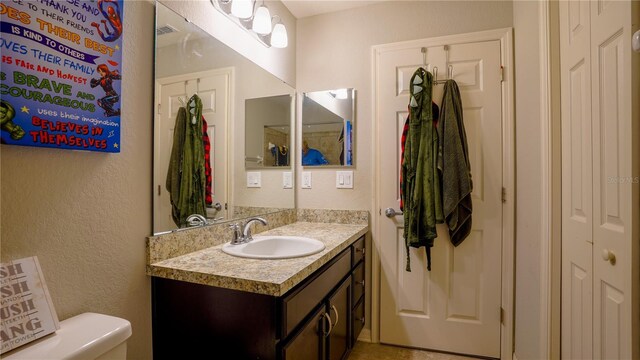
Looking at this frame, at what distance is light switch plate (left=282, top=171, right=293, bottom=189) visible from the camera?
7.06 ft

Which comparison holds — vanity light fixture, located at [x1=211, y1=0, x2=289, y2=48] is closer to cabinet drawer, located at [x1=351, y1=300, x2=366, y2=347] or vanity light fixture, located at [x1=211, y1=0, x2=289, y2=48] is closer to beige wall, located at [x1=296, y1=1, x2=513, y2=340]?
→ beige wall, located at [x1=296, y1=1, x2=513, y2=340]

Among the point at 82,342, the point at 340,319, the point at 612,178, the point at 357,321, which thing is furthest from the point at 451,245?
the point at 82,342

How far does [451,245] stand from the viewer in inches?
77.1

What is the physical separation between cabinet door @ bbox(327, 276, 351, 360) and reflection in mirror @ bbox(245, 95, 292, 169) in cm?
92

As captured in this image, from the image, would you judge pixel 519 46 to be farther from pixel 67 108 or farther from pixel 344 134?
pixel 67 108

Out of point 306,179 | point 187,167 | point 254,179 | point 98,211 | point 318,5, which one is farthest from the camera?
point 306,179

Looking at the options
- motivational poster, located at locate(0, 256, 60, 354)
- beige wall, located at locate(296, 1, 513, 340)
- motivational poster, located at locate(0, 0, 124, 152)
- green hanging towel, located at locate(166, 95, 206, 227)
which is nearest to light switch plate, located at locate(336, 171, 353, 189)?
beige wall, located at locate(296, 1, 513, 340)

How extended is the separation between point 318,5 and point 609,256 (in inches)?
85.3

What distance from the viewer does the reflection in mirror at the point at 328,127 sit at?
2.16 m

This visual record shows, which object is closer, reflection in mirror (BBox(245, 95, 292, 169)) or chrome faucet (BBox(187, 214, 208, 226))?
chrome faucet (BBox(187, 214, 208, 226))

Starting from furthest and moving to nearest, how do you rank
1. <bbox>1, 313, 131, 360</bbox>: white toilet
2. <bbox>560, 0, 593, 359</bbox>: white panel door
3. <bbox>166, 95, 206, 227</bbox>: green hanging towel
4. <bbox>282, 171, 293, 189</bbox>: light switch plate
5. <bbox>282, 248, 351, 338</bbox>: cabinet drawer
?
<bbox>282, 171, 293, 189</bbox>: light switch plate, <bbox>166, 95, 206, 227</bbox>: green hanging towel, <bbox>560, 0, 593, 359</bbox>: white panel door, <bbox>282, 248, 351, 338</bbox>: cabinet drawer, <bbox>1, 313, 131, 360</bbox>: white toilet

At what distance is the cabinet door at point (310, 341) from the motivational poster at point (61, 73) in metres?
0.91

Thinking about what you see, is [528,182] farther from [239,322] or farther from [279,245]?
[239,322]

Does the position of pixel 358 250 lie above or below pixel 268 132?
below
